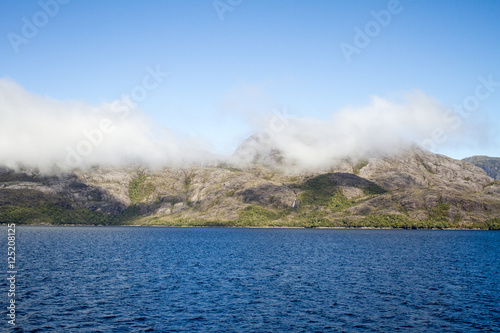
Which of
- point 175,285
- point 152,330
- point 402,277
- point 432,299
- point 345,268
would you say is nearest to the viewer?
point 152,330

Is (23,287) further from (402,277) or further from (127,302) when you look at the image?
(402,277)

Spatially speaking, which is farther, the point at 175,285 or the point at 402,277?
the point at 402,277

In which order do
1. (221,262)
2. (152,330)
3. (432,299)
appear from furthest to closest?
(221,262)
(432,299)
(152,330)

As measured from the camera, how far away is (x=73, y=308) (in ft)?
190

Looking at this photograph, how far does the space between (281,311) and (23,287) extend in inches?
2112

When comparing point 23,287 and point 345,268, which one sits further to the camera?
point 345,268

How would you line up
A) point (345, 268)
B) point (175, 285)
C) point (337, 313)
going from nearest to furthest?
point (337, 313) < point (175, 285) < point (345, 268)

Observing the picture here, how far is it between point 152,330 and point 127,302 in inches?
662

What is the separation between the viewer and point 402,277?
91.4m

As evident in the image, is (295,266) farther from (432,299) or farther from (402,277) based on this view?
(432,299)

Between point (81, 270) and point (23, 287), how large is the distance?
2326cm

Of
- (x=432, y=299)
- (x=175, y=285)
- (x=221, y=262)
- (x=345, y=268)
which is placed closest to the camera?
(x=432, y=299)

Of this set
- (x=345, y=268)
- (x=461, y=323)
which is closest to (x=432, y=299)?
(x=461, y=323)

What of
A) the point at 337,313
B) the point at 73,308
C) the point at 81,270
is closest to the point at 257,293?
the point at 337,313
